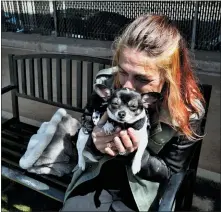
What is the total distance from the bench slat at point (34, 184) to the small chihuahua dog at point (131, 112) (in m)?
0.77

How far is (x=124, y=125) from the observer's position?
194cm

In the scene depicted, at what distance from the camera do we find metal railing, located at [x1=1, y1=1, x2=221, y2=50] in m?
6.39

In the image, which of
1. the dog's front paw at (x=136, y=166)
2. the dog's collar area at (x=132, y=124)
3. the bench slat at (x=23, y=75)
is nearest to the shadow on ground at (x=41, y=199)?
the bench slat at (x=23, y=75)

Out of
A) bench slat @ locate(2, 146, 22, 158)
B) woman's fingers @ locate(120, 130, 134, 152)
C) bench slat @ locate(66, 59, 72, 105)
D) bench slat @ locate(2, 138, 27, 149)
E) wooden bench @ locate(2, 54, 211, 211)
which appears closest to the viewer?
woman's fingers @ locate(120, 130, 134, 152)

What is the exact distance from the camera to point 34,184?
8.33ft

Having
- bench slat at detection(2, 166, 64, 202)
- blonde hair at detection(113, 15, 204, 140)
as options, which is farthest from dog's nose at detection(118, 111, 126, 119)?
bench slat at detection(2, 166, 64, 202)

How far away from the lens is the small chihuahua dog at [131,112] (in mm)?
1860

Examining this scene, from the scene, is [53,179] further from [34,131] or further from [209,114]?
[209,114]

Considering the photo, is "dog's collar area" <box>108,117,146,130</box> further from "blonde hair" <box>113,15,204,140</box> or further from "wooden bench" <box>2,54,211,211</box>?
"wooden bench" <box>2,54,211,211</box>

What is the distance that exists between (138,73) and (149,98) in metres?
0.17

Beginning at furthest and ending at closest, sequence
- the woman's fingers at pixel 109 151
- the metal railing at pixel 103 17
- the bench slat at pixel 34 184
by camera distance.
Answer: the metal railing at pixel 103 17, the bench slat at pixel 34 184, the woman's fingers at pixel 109 151

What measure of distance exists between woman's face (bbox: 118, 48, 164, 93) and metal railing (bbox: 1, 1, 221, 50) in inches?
167

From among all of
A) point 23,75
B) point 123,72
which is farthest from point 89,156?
point 23,75

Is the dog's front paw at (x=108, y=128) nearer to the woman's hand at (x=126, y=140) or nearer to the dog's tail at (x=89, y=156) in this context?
the woman's hand at (x=126, y=140)
